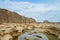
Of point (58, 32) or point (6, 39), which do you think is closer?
point (6, 39)

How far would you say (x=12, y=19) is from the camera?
39.9 m

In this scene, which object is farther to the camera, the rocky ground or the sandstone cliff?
the sandstone cliff

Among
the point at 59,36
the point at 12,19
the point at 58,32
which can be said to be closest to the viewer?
the point at 59,36

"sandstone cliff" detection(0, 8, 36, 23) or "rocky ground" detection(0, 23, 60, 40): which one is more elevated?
"sandstone cliff" detection(0, 8, 36, 23)

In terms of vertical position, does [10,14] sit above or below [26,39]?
above

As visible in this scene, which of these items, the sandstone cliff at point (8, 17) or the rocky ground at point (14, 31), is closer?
the rocky ground at point (14, 31)

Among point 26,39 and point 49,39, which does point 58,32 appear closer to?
point 49,39

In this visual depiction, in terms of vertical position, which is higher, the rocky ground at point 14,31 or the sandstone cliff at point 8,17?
the sandstone cliff at point 8,17

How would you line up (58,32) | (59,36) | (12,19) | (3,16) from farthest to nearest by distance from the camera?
(12,19)
(3,16)
(58,32)
(59,36)

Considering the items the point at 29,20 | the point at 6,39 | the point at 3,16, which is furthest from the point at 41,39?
the point at 29,20

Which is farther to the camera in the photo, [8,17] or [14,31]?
[8,17]

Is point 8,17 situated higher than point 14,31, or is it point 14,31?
point 8,17

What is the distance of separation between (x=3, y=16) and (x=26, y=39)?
22976 mm

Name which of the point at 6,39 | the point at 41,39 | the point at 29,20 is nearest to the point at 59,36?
the point at 41,39
